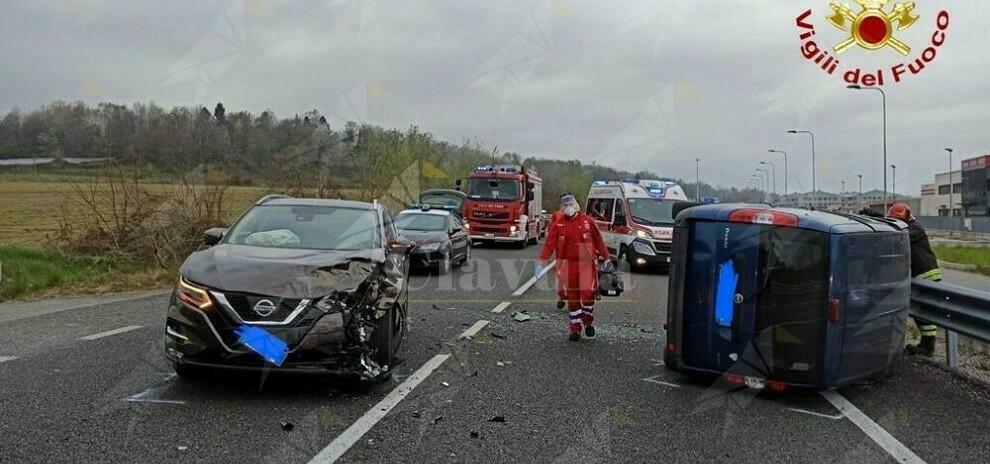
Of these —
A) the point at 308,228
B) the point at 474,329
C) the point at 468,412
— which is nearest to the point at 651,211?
the point at 474,329

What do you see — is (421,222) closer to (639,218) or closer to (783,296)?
(639,218)

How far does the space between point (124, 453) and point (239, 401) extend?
127cm

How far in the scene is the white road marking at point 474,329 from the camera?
8.76 meters

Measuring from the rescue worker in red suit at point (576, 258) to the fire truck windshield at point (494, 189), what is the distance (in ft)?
61.4

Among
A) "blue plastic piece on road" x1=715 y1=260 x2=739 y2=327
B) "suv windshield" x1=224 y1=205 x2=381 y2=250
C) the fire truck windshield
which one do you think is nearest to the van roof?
→ "blue plastic piece on road" x1=715 y1=260 x2=739 y2=327

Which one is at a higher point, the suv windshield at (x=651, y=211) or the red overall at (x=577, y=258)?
the suv windshield at (x=651, y=211)

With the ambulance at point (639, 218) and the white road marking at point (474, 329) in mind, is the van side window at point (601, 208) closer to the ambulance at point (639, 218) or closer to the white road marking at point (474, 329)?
the ambulance at point (639, 218)

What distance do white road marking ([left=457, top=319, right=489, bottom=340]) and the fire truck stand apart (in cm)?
1767

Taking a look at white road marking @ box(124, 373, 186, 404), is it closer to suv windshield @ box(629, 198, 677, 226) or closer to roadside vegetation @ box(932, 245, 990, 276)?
suv windshield @ box(629, 198, 677, 226)

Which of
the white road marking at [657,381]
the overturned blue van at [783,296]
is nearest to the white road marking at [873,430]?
the overturned blue van at [783,296]

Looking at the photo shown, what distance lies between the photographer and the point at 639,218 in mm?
18609

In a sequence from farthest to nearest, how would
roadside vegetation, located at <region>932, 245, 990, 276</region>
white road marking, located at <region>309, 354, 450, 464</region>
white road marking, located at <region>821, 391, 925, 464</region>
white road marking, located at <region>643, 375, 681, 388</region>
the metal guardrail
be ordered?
roadside vegetation, located at <region>932, 245, 990, 276</region> < the metal guardrail < white road marking, located at <region>643, 375, 681, 388</region> < white road marking, located at <region>821, 391, 925, 464</region> < white road marking, located at <region>309, 354, 450, 464</region>

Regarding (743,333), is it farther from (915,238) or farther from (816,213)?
(915,238)

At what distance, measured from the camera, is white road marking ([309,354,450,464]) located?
14.4ft
